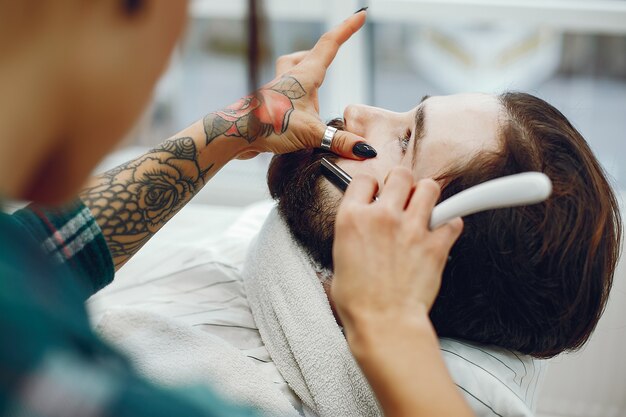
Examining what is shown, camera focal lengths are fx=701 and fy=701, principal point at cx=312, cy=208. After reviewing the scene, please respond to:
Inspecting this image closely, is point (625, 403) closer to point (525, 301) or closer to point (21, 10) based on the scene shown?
point (525, 301)

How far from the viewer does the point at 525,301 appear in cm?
109

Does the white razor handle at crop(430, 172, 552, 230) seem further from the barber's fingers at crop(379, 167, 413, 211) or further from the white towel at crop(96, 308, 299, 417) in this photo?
the white towel at crop(96, 308, 299, 417)

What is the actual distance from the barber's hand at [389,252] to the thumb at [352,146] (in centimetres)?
35

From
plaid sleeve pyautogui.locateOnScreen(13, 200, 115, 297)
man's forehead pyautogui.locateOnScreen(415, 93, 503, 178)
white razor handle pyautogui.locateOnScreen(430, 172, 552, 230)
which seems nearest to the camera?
white razor handle pyautogui.locateOnScreen(430, 172, 552, 230)

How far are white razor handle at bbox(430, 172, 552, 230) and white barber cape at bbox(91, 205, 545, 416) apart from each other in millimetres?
332

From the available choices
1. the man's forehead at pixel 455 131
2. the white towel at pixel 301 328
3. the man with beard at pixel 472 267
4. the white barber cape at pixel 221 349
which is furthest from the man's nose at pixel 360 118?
the white barber cape at pixel 221 349

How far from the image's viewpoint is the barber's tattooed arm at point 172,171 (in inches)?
47.1

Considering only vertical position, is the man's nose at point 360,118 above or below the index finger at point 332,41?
below

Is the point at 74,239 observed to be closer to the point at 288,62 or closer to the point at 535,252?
the point at 288,62

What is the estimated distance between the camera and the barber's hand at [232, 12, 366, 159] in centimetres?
123

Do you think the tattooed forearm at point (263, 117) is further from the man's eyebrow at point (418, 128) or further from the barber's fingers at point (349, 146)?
the man's eyebrow at point (418, 128)

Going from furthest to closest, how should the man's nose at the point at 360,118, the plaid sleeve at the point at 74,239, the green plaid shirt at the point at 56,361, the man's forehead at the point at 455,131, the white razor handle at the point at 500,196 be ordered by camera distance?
the man's nose at the point at 360,118 → the man's forehead at the point at 455,131 → the plaid sleeve at the point at 74,239 → the white razor handle at the point at 500,196 → the green plaid shirt at the point at 56,361

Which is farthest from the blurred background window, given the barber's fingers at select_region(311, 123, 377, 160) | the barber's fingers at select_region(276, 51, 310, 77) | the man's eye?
the man's eye

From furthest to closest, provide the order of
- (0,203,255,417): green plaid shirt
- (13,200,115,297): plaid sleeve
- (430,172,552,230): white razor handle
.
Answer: (13,200,115,297): plaid sleeve
(430,172,552,230): white razor handle
(0,203,255,417): green plaid shirt
